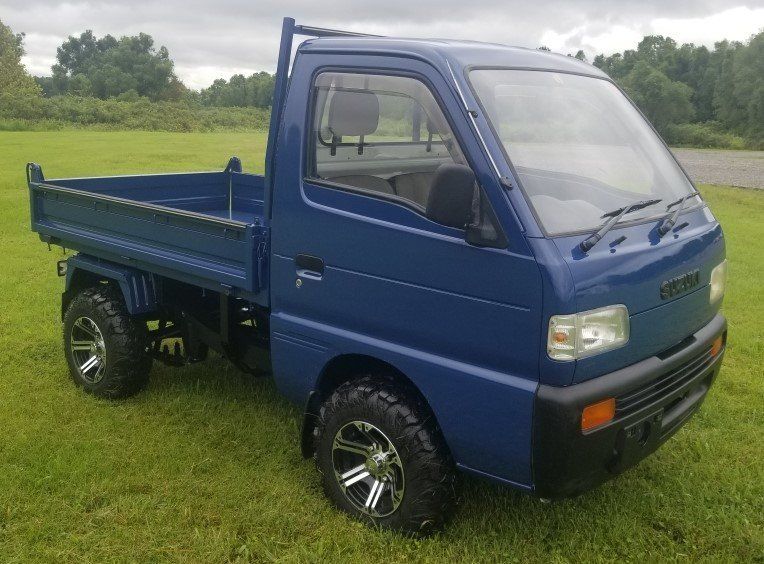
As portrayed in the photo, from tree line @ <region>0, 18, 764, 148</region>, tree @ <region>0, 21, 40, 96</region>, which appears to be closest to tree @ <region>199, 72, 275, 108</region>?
tree line @ <region>0, 18, 764, 148</region>

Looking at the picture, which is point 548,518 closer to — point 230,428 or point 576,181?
point 576,181

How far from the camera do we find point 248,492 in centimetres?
389

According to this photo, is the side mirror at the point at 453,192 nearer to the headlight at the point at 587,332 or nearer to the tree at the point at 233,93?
the headlight at the point at 587,332

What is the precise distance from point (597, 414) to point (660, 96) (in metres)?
48.2

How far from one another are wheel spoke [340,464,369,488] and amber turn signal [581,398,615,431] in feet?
3.73

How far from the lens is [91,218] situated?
4.86 m

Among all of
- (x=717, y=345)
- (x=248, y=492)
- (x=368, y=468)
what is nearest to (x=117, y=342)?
(x=248, y=492)

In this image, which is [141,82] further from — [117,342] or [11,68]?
[117,342]

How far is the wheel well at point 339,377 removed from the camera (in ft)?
11.4

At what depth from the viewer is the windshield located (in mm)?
3078

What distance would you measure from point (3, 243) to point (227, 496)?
27.4 ft

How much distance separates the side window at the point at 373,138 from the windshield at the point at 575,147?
362 mm

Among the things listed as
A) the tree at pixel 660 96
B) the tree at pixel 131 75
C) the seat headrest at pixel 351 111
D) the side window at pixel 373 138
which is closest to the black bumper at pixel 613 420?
the side window at pixel 373 138

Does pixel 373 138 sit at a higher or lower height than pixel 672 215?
higher
